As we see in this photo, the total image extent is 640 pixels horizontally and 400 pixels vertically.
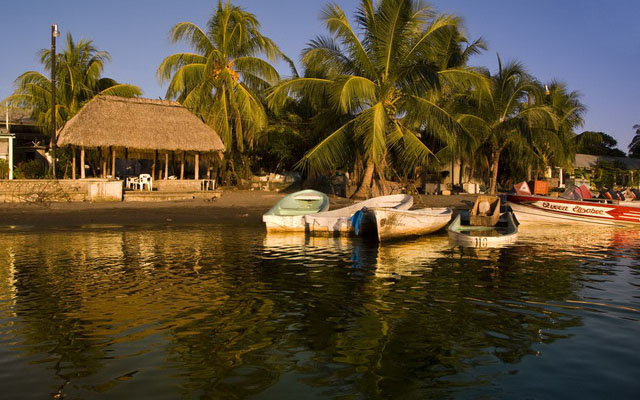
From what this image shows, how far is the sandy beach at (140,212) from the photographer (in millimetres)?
17656

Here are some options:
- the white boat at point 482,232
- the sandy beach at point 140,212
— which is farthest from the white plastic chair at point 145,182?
the white boat at point 482,232

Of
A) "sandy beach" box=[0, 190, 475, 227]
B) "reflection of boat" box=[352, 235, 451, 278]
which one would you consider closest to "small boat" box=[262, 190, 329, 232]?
"sandy beach" box=[0, 190, 475, 227]

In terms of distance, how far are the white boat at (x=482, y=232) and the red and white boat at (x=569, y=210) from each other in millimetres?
1566

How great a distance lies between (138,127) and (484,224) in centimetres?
1642

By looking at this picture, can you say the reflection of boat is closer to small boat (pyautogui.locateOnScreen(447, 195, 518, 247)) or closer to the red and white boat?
small boat (pyautogui.locateOnScreen(447, 195, 518, 247))

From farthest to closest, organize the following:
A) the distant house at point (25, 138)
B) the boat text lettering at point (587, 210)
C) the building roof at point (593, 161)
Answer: the building roof at point (593, 161), the distant house at point (25, 138), the boat text lettering at point (587, 210)

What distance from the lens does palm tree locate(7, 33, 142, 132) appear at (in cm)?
2878

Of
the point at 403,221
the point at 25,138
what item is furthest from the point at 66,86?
the point at 403,221

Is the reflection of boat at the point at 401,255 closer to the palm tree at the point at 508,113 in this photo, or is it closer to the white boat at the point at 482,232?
the white boat at the point at 482,232

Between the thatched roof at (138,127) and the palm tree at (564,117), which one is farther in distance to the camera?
the palm tree at (564,117)

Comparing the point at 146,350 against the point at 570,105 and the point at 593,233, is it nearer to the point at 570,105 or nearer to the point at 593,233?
the point at 593,233

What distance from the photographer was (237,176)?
99.5ft

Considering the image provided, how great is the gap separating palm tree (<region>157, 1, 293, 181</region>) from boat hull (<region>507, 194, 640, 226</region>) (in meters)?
14.2

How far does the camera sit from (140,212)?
775 inches
